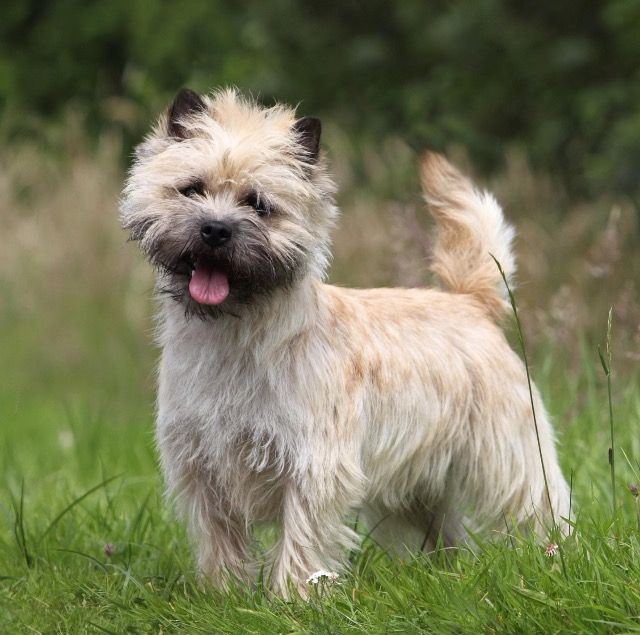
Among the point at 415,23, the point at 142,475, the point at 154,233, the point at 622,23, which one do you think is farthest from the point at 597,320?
the point at 415,23

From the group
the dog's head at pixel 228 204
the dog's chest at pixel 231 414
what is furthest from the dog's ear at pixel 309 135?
the dog's chest at pixel 231 414

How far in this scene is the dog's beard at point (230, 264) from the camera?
13.2ft

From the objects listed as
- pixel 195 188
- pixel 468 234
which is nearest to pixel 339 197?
pixel 468 234

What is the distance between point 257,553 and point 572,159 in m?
9.30

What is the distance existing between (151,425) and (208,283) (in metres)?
1.75

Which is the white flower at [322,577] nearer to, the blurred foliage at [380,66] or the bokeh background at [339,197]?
the bokeh background at [339,197]

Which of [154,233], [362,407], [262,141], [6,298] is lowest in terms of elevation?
[6,298]

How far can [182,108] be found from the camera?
438 cm

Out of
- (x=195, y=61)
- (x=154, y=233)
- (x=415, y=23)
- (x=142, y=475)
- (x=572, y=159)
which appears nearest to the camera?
(x=154, y=233)

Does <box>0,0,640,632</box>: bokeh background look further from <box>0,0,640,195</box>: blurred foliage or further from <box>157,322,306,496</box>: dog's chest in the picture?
<box>157,322,306,496</box>: dog's chest

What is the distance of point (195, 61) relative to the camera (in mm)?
16547

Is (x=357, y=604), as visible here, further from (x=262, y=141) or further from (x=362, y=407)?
(x=262, y=141)

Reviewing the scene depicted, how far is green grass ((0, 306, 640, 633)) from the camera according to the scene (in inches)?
136

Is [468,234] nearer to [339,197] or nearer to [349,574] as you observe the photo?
[349,574]
